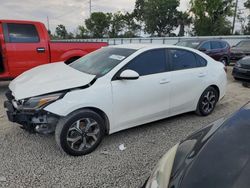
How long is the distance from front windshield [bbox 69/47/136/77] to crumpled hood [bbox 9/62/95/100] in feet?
0.58

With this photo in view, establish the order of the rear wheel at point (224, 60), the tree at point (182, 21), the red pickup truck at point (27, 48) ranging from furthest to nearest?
the tree at point (182, 21), the rear wheel at point (224, 60), the red pickup truck at point (27, 48)

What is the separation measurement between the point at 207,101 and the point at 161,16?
1964 inches

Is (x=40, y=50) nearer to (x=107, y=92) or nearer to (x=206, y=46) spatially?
(x=107, y=92)

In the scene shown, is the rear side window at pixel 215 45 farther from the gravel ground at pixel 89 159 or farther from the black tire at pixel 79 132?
the black tire at pixel 79 132

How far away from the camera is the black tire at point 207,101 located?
16.0 feet

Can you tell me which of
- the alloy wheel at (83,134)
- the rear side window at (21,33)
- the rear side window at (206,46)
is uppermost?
the rear side window at (21,33)

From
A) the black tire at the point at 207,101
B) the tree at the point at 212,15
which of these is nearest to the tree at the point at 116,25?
the tree at the point at 212,15

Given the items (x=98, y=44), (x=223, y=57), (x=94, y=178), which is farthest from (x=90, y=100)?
(x=223, y=57)

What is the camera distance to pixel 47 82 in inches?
137

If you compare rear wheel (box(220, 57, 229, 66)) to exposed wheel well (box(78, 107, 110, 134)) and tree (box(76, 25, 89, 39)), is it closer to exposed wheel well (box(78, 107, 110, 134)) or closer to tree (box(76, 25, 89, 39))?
exposed wheel well (box(78, 107, 110, 134))

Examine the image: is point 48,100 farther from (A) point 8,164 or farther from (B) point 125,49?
(B) point 125,49

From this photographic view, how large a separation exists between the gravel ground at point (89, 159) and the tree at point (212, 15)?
108 ft

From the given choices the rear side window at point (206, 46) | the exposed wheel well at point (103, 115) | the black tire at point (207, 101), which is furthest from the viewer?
the rear side window at point (206, 46)

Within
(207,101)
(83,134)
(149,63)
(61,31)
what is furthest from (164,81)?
(61,31)
